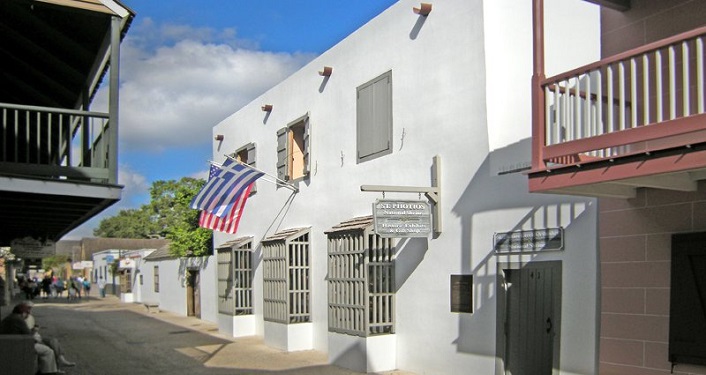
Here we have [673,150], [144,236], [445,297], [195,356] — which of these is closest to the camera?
[673,150]

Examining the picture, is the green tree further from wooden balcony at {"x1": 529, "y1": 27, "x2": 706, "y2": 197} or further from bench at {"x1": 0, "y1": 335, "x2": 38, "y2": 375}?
wooden balcony at {"x1": 529, "y1": 27, "x2": 706, "y2": 197}

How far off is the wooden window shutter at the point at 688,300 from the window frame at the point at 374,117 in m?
6.22

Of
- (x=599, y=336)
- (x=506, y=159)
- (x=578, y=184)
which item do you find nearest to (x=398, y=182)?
(x=506, y=159)

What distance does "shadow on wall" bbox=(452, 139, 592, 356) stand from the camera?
9.62 metres

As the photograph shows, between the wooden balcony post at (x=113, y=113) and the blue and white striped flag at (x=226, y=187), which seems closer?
the wooden balcony post at (x=113, y=113)

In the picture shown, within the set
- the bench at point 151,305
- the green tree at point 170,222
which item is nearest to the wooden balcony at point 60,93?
the green tree at point 170,222

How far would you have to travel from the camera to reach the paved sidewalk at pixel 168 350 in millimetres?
13461

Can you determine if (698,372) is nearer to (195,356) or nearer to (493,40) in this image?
(493,40)

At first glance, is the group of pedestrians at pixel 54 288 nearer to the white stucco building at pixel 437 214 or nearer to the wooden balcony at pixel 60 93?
the white stucco building at pixel 437 214

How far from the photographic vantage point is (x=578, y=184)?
276 inches

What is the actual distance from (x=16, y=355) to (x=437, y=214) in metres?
6.25

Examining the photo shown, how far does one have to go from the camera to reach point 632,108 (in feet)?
21.5

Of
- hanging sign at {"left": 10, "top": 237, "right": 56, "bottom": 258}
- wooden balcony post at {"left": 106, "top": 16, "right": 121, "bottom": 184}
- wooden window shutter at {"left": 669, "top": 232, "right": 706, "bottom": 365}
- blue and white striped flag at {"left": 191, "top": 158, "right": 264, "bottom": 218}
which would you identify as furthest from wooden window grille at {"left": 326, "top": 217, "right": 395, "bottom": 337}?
hanging sign at {"left": 10, "top": 237, "right": 56, "bottom": 258}

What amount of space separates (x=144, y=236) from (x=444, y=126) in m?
72.9
